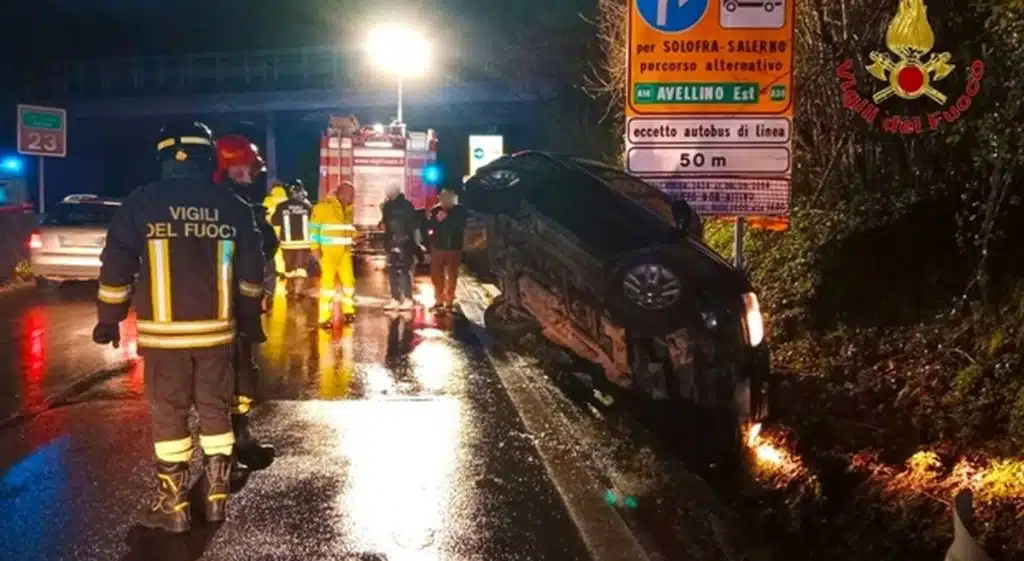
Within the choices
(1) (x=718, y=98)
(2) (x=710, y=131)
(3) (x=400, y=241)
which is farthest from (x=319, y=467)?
(3) (x=400, y=241)

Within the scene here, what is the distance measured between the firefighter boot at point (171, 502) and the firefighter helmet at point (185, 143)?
1.47m

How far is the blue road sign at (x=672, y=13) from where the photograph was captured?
7598mm

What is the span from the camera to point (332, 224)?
1271cm

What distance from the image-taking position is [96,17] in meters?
47.3

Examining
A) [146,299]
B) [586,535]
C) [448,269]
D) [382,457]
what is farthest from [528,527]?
[448,269]

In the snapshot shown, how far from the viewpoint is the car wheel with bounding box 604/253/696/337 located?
689 cm

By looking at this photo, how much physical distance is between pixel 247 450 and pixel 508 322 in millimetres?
2981

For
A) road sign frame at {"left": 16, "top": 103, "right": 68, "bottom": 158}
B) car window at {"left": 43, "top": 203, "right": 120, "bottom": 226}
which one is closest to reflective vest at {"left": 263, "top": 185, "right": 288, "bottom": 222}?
car window at {"left": 43, "top": 203, "right": 120, "bottom": 226}

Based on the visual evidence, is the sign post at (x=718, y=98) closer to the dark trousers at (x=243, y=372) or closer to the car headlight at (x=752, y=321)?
the car headlight at (x=752, y=321)

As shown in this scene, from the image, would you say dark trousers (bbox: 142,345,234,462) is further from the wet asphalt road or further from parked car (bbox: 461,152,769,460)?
parked car (bbox: 461,152,769,460)

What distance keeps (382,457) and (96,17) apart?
4602cm

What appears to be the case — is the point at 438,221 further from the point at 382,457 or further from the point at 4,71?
the point at 4,71

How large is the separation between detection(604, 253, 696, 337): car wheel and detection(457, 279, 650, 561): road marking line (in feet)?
2.98

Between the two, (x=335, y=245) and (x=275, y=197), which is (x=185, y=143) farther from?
(x=275, y=197)
